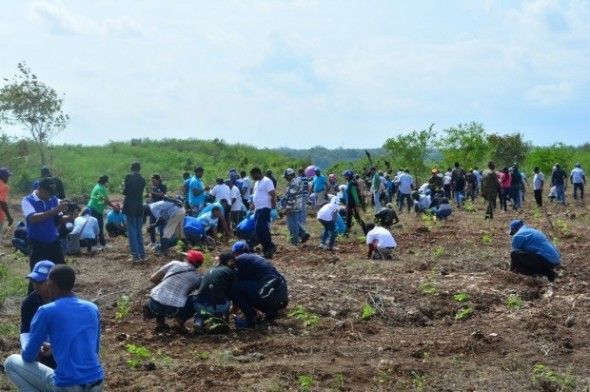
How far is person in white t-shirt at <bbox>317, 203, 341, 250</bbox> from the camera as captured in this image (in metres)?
16.7

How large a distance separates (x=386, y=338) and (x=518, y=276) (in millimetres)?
3709

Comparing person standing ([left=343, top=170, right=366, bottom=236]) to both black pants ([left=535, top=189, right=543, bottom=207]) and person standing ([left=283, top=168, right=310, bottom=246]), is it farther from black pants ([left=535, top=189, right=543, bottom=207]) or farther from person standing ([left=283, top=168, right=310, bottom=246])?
black pants ([left=535, top=189, right=543, bottom=207])

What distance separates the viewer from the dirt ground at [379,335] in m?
8.20

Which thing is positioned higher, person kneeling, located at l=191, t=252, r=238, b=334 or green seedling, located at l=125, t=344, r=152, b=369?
person kneeling, located at l=191, t=252, r=238, b=334

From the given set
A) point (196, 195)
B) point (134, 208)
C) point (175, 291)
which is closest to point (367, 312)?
point (175, 291)

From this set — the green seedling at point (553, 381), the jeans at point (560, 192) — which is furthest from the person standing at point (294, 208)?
the jeans at point (560, 192)

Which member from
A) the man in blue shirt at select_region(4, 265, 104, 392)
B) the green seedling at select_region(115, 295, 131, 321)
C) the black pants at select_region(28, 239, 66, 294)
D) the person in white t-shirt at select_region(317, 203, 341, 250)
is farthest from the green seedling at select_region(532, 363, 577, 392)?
the person in white t-shirt at select_region(317, 203, 341, 250)

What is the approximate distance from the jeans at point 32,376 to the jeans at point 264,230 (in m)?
9.18

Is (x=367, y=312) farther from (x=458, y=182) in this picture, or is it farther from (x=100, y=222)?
(x=458, y=182)

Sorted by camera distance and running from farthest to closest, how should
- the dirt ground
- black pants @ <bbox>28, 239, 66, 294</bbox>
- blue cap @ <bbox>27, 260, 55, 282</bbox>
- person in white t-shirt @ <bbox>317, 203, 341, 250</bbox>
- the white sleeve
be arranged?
1. person in white t-shirt @ <bbox>317, 203, 341, 250</bbox>
2. black pants @ <bbox>28, 239, 66, 294</bbox>
3. the white sleeve
4. the dirt ground
5. blue cap @ <bbox>27, 260, 55, 282</bbox>

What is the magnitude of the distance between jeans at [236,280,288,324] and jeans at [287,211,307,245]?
21.8ft

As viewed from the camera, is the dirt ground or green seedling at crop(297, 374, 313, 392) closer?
green seedling at crop(297, 374, 313, 392)

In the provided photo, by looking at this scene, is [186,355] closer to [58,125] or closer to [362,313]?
[362,313]

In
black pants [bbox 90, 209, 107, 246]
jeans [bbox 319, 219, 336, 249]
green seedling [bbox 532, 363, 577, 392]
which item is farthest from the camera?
black pants [bbox 90, 209, 107, 246]
